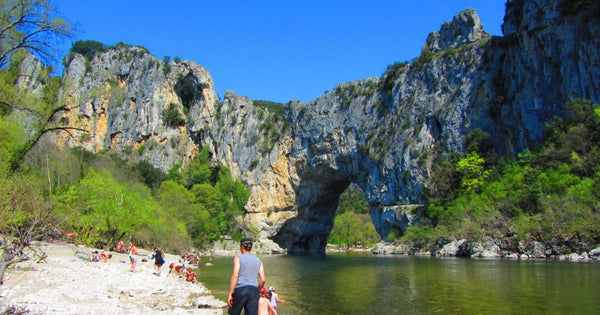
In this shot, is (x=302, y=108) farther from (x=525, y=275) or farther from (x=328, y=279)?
(x=525, y=275)

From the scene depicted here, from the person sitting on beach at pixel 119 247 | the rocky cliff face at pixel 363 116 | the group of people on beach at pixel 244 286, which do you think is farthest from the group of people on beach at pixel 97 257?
the group of people on beach at pixel 244 286

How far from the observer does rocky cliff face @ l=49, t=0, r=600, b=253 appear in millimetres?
41109

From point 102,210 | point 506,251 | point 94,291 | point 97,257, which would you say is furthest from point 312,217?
point 94,291

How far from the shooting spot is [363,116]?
59969 millimetres

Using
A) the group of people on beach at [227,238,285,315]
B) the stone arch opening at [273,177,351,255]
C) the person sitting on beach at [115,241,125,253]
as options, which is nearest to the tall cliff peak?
the stone arch opening at [273,177,351,255]

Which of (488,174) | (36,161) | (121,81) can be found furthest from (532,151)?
(121,81)

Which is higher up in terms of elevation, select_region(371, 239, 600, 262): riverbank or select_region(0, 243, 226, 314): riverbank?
select_region(371, 239, 600, 262): riverbank

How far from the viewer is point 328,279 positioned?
23.3m

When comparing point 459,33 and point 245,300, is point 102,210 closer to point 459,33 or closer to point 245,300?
point 245,300

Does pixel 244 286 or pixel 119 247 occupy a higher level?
pixel 244 286

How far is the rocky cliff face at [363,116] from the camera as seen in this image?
41.1 meters

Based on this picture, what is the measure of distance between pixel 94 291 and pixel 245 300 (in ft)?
32.5

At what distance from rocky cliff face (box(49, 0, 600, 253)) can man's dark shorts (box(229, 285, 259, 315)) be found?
48.6 ft

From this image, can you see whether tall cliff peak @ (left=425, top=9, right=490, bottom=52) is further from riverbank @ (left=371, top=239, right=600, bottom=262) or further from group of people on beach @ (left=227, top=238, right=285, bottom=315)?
group of people on beach @ (left=227, top=238, right=285, bottom=315)
